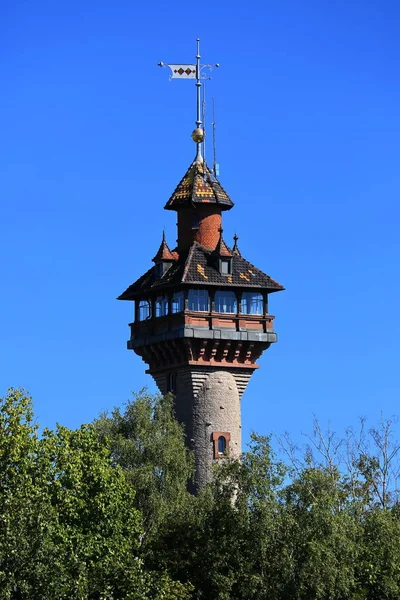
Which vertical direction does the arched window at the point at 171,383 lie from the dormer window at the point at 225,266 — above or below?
below

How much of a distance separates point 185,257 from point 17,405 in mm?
30410

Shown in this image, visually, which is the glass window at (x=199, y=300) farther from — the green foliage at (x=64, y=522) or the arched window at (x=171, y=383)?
the green foliage at (x=64, y=522)

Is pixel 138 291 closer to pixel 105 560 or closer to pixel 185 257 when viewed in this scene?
pixel 185 257

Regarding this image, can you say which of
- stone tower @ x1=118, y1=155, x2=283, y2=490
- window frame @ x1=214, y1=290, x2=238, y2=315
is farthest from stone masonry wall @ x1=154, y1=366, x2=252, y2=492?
window frame @ x1=214, y1=290, x2=238, y2=315

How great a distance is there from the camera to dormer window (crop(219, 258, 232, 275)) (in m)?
120

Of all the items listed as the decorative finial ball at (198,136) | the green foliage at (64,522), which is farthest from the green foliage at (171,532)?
the decorative finial ball at (198,136)

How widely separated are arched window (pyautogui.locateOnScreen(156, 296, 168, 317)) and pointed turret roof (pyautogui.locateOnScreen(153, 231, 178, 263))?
2.21 m

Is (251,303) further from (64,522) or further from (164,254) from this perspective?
(64,522)

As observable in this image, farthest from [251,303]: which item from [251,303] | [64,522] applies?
[64,522]

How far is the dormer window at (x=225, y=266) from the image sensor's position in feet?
393

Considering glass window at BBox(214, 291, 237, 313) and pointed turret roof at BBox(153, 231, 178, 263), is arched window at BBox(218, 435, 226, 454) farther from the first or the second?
pointed turret roof at BBox(153, 231, 178, 263)

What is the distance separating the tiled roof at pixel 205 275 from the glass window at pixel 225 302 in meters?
0.77

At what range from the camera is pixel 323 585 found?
96.6 metres

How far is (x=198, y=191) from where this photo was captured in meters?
122
